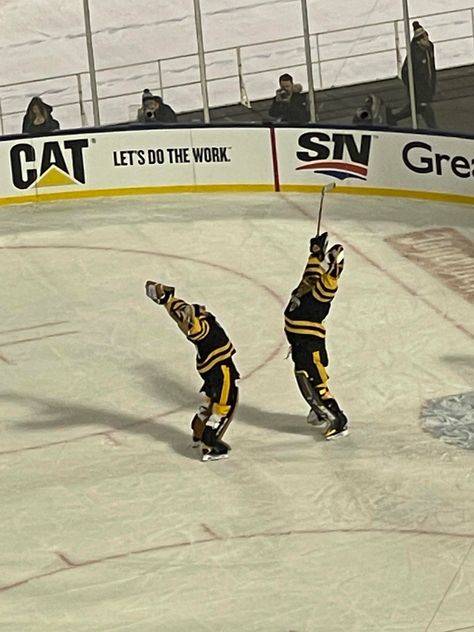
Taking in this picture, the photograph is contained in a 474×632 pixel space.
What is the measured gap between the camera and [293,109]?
17.8 meters

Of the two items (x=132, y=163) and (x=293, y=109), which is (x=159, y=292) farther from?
(x=293, y=109)

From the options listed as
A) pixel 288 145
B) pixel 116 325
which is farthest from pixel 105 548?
pixel 288 145

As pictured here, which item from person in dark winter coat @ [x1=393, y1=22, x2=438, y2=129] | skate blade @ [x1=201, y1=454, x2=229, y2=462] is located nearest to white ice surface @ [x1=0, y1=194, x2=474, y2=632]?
skate blade @ [x1=201, y1=454, x2=229, y2=462]

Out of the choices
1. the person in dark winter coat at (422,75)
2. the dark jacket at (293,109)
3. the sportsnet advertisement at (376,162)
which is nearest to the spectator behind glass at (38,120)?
the dark jacket at (293,109)

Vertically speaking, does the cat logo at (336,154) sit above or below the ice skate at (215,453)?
above

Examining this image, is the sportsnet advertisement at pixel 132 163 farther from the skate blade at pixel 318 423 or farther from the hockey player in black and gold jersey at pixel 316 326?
the hockey player in black and gold jersey at pixel 316 326

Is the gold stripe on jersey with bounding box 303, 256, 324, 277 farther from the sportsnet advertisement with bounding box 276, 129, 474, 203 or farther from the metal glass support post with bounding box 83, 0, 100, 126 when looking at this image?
the metal glass support post with bounding box 83, 0, 100, 126

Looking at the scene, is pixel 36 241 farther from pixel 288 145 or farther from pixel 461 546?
pixel 461 546

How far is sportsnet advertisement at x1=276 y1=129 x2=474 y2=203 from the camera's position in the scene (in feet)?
55.0

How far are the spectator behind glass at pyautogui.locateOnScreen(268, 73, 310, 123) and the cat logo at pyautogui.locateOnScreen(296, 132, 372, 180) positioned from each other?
0.48 m

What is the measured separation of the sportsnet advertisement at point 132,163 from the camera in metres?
17.6

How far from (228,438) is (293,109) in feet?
21.3

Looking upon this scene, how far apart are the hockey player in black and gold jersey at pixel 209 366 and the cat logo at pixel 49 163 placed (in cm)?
646

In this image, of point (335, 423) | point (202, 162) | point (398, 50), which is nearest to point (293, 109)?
point (202, 162)
